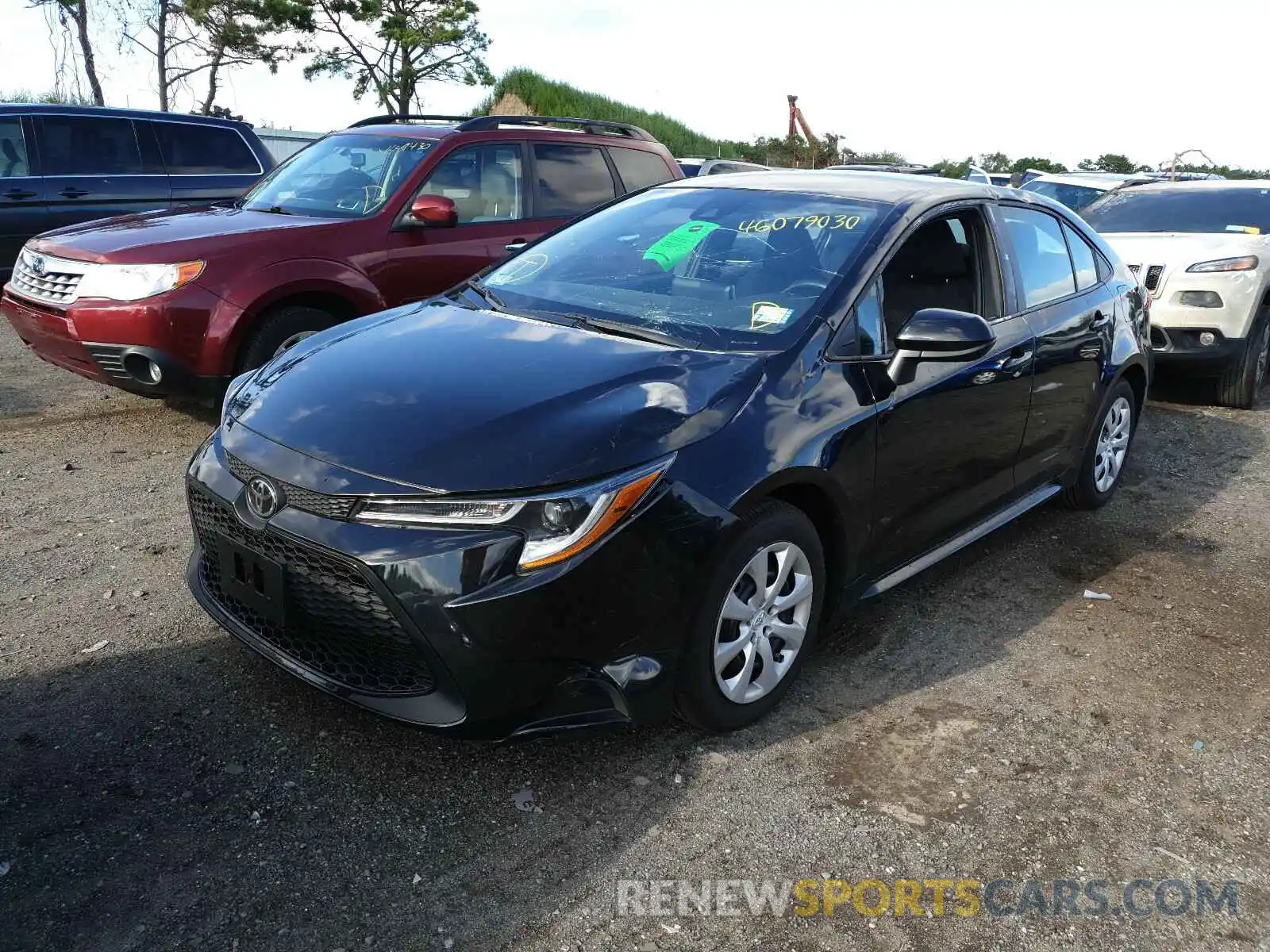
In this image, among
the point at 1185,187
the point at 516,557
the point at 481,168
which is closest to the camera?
the point at 516,557

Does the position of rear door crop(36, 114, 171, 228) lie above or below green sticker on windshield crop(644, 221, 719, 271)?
above

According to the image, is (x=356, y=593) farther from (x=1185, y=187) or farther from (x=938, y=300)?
(x=1185, y=187)

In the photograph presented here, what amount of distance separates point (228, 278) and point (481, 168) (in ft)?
6.02

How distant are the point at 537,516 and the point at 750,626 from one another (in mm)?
828

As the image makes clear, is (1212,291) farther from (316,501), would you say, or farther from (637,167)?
(316,501)

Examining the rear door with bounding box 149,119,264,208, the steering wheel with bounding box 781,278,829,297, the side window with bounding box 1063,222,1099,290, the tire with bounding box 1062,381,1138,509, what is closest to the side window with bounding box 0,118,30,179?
the rear door with bounding box 149,119,264,208

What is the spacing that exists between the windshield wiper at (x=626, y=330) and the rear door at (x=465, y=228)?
2876 mm

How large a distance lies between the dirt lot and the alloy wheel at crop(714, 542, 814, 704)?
197 millimetres

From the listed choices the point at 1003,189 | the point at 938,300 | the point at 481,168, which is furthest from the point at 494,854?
the point at 481,168

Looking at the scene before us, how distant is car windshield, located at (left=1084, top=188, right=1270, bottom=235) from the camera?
802 centimetres

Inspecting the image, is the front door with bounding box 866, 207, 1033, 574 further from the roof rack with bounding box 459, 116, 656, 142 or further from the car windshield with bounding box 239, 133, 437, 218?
the roof rack with bounding box 459, 116, 656, 142

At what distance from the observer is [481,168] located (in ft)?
21.5

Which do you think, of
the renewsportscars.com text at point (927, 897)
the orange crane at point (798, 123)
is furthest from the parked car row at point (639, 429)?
the orange crane at point (798, 123)

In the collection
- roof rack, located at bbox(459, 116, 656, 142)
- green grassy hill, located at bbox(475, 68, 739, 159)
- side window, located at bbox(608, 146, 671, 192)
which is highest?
green grassy hill, located at bbox(475, 68, 739, 159)
